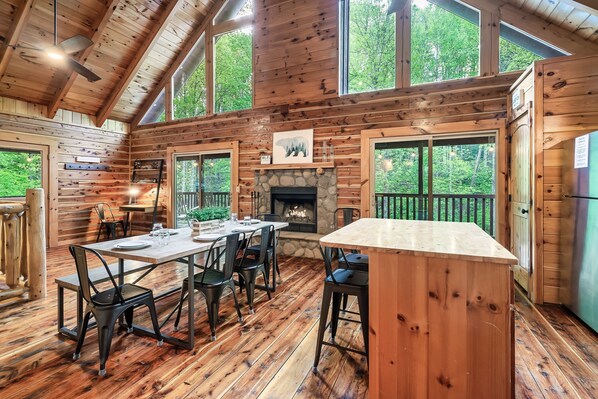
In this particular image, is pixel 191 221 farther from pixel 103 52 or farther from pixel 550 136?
pixel 103 52

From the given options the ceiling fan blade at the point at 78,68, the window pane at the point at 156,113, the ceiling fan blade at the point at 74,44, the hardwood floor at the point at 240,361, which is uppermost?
the window pane at the point at 156,113

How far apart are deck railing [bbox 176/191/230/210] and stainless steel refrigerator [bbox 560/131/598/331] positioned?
5.35 m

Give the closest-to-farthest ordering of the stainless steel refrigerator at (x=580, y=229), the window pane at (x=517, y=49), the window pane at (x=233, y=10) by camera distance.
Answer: the stainless steel refrigerator at (x=580, y=229), the window pane at (x=517, y=49), the window pane at (x=233, y=10)

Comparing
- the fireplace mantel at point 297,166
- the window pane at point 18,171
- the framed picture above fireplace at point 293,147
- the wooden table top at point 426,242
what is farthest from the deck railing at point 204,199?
the wooden table top at point 426,242

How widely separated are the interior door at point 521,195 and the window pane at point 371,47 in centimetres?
200

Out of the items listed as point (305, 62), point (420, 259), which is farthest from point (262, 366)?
point (305, 62)

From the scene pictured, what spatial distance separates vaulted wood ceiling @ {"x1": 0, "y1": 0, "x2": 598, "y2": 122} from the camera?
4432 millimetres

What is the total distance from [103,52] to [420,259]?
674 centimetres

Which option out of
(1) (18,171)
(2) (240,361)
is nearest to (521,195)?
(2) (240,361)

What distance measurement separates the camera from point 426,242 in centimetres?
170

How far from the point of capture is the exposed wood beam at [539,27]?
3.57 m

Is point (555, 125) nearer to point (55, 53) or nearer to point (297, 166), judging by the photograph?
point (297, 166)

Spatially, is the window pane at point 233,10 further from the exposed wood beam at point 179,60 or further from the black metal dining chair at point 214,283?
the black metal dining chair at point 214,283

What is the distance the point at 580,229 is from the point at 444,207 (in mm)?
1929
